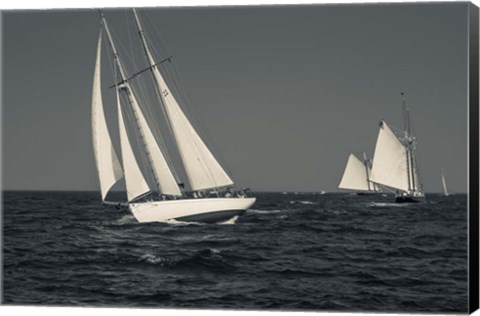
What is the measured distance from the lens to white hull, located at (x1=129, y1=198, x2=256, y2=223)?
15148 mm

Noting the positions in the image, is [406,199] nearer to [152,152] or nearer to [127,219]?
[152,152]

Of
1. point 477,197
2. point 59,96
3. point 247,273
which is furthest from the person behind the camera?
point 59,96

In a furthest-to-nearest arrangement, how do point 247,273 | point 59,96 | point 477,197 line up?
point 59,96, point 247,273, point 477,197

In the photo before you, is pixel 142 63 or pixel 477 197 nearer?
pixel 477 197

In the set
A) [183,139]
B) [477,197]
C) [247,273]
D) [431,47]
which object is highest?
[431,47]

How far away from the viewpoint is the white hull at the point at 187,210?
15148 mm

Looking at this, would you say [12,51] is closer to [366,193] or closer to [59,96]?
[59,96]

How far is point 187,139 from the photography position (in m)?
14.8

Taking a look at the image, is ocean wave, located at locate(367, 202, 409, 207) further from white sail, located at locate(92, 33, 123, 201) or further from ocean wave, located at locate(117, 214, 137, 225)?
white sail, located at locate(92, 33, 123, 201)

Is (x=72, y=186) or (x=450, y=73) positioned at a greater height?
(x=450, y=73)

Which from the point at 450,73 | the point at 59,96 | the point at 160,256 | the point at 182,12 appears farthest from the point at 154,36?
the point at 450,73

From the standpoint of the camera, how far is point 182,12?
46.0ft

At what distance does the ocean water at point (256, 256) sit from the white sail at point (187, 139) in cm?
81

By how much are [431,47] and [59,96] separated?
5.31 metres
